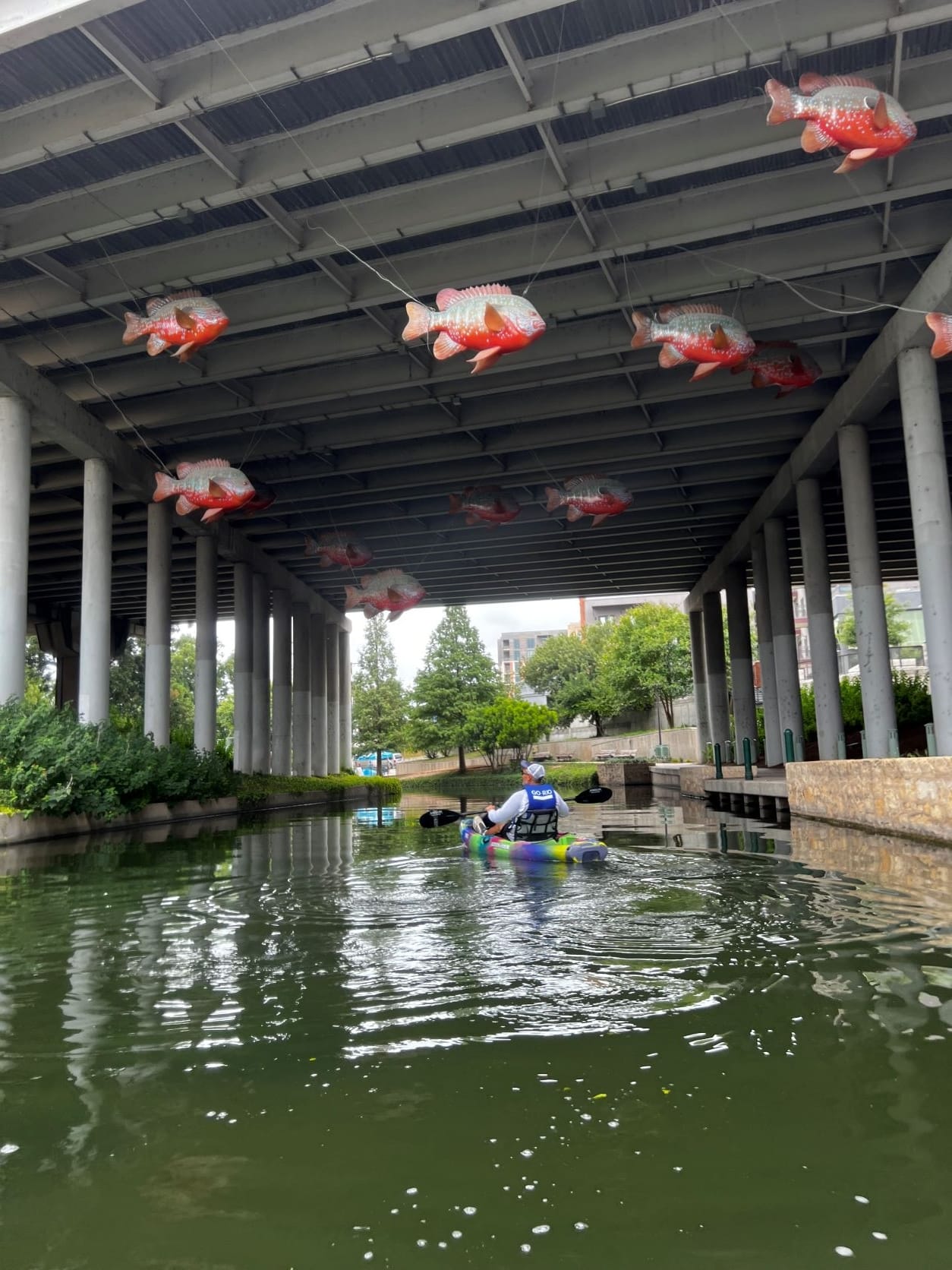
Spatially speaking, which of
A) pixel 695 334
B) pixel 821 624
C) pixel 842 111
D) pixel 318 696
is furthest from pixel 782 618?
pixel 318 696

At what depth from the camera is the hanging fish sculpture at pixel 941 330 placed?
13570 mm

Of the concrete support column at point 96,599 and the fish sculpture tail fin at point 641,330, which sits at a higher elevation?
the fish sculpture tail fin at point 641,330

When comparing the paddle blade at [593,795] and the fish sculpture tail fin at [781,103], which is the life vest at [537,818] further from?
the fish sculpture tail fin at [781,103]

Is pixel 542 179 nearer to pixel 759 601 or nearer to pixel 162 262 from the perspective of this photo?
pixel 162 262

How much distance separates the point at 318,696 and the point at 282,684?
2.98 m

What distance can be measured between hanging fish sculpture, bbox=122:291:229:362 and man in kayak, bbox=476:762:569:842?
7449 millimetres

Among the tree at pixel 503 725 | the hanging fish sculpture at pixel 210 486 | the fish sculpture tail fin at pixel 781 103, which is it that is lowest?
the tree at pixel 503 725

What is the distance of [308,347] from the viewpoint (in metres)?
18.0

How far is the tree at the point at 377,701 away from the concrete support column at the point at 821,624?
44.4 meters

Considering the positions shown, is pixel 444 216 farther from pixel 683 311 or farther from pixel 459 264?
pixel 683 311

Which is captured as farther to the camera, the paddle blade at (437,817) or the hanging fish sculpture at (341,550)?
the hanging fish sculpture at (341,550)

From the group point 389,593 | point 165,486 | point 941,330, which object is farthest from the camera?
point 389,593

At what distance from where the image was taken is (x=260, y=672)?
1312 inches

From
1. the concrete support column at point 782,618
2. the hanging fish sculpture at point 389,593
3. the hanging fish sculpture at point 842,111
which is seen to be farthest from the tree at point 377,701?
the hanging fish sculpture at point 842,111
